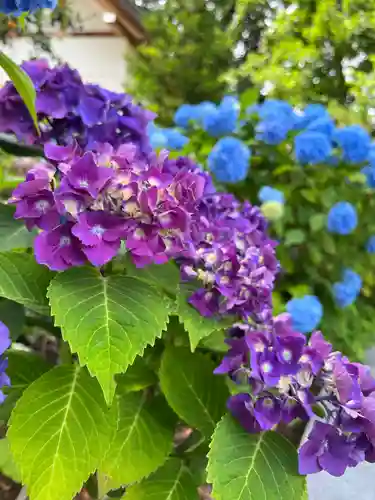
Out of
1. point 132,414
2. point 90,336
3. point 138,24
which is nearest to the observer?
point 90,336

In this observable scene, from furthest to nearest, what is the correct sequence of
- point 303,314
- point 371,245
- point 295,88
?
point 295,88, point 371,245, point 303,314

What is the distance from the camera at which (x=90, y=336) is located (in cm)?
42

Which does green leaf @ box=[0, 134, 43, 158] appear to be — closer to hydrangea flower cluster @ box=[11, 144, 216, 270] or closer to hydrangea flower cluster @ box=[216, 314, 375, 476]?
hydrangea flower cluster @ box=[11, 144, 216, 270]

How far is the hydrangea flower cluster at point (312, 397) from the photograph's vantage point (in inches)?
17.3

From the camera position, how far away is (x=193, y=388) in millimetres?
541

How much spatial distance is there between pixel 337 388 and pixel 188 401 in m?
0.14

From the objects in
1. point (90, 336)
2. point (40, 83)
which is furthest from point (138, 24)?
point (90, 336)

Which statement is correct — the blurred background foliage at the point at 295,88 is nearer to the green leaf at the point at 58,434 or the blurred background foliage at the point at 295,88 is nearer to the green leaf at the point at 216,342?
the green leaf at the point at 216,342

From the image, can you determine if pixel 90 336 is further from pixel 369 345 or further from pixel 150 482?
pixel 369 345

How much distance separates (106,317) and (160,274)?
12 cm

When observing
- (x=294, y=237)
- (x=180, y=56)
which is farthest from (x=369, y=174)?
(x=180, y=56)

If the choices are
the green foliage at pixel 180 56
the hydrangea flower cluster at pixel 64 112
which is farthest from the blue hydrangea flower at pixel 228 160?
the green foliage at pixel 180 56

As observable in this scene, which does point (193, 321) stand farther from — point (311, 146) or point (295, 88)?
point (295, 88)

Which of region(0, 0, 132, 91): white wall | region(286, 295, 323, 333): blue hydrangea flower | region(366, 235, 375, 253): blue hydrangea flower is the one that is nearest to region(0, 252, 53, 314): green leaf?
region(286, 295, 323, 333): blue hydrangea flower
